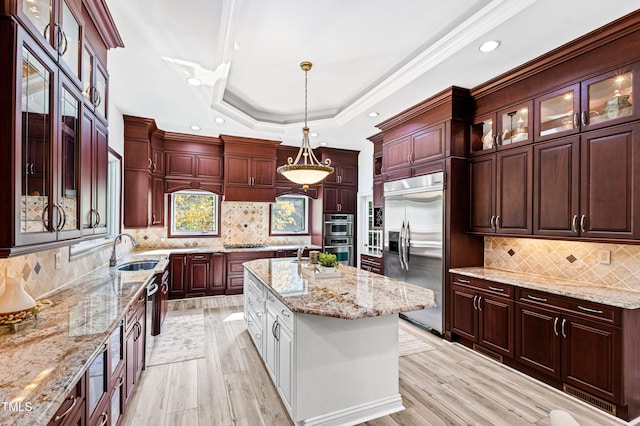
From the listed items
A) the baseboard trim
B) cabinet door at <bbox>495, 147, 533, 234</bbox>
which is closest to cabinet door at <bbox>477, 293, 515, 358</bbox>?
cabinet door at <bbox>495, 147, 533, 234</bbox>

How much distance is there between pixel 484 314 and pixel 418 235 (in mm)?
1183

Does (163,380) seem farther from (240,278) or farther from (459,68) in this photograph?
(459,68)

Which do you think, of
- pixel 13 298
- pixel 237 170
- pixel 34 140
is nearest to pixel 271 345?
pixel 13 298

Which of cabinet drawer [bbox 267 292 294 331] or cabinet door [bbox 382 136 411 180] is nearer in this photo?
cabinet drawer [bbox 267 292 294 331]

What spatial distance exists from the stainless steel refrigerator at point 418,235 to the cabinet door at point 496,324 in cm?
52

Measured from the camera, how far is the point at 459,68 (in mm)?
3008

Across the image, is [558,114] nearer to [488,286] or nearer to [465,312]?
[488,286]

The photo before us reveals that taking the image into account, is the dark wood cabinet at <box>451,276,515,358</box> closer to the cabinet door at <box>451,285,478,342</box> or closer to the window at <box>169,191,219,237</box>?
the cabinet door at <box>451,285,478,342</box>

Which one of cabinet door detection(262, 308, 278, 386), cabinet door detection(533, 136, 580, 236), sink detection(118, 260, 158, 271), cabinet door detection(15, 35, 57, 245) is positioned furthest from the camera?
sink detection(118, 260, 158, 271)

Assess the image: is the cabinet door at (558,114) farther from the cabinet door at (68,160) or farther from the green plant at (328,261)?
the cabinet door at (68,160)

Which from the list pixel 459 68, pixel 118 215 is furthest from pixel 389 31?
pixel 118 215

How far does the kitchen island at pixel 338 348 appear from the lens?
6.72ft

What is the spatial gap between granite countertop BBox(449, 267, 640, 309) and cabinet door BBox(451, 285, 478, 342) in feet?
0.69

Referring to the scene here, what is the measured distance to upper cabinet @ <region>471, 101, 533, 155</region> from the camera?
312 cm
